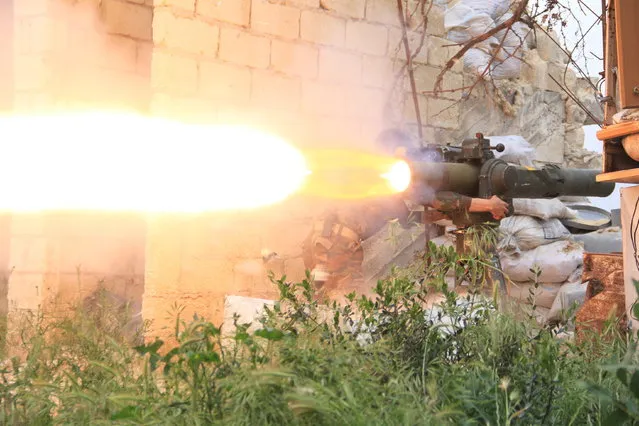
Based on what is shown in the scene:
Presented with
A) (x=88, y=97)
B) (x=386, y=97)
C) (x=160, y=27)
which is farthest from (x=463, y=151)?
(x=88, y=97)

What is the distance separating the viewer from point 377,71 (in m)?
6.41

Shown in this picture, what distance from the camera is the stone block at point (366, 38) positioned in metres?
6.16

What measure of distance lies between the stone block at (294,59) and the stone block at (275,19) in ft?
0.28

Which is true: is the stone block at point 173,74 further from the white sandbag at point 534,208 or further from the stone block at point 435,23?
the white sandbag at point 534,208

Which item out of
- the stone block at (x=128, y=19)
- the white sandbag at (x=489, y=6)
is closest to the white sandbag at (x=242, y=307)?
the stone block at (x=128, y=19)

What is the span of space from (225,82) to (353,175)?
1183 millimetres

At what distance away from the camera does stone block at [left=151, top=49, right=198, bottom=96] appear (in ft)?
16.5

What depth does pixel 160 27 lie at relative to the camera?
5.05m

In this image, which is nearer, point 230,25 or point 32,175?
point 230,25

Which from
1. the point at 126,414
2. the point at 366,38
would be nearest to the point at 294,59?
the point at 366,38

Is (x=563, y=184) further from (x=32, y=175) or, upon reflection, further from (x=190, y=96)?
(x=32, y=175)

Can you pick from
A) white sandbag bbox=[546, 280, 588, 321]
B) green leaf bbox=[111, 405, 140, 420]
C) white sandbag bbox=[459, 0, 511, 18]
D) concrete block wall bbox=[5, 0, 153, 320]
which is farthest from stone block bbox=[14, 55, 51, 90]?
white sandbag bbox=[459, 0, 511, 18]

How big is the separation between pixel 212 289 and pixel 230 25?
194 cm

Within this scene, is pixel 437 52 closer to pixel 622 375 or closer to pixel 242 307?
pixel 242 307
